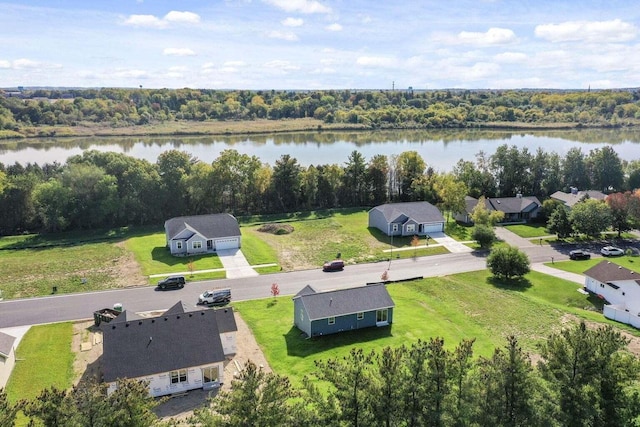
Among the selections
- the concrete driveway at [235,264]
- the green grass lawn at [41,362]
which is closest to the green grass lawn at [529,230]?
the concrete driveway at [235,264]

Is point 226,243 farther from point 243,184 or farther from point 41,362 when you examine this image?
point 41,362

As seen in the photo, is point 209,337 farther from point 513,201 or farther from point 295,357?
point 513,201

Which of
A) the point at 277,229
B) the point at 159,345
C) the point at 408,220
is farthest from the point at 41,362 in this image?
the point at 408,220

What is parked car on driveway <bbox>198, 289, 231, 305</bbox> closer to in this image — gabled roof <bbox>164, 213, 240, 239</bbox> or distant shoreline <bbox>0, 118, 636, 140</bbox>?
gabled roof <bbox>164, 213, 240, 239</bbox>

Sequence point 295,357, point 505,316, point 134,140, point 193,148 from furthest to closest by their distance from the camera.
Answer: point 134,140 < point 193,148 < point 505,316 < point 295,357

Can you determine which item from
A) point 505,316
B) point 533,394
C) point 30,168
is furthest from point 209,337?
point 30,168

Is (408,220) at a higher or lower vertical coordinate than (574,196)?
lower

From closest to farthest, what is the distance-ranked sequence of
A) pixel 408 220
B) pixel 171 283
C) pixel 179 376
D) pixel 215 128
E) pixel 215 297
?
pixel 179 376 → pixel 215 297 → pixel 171 283 → pixel 408 220 → pixel 215 128
